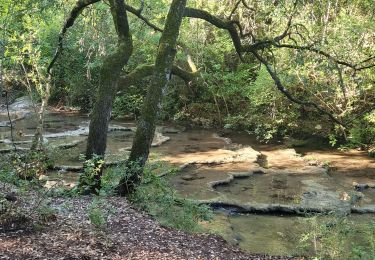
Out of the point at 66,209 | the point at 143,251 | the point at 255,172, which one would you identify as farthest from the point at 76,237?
the point at 255,172

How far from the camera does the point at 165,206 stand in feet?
24.0

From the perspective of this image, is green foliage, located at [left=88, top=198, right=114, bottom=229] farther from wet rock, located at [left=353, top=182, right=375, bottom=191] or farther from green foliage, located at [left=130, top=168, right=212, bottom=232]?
wet rock, located at [left=353, top=182, right=375, bottom=191]

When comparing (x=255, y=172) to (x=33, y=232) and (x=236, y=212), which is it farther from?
(x=33, y=232)

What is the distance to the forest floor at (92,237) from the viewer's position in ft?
15.0

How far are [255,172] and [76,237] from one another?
8953 mm

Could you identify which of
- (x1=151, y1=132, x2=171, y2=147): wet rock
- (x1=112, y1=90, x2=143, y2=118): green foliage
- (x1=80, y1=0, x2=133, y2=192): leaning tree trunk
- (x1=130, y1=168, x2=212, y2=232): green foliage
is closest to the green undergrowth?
(x1=130, y1=168, x2=212, y2=232): green foliage

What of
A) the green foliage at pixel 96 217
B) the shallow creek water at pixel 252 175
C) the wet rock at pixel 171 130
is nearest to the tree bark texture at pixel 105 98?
the green foliage at pixel 96 217

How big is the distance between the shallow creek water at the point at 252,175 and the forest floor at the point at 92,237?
1.96 m

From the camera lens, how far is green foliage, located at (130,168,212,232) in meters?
7.24

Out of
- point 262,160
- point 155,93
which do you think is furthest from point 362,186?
point 155,93

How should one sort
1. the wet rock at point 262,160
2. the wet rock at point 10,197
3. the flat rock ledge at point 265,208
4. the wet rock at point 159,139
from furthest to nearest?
the wet rock at point 159,139, the wet rock at point 262,160, the flat rock ledge at point 265,208, the wet rock at point 10,197

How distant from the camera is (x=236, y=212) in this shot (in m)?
10.1

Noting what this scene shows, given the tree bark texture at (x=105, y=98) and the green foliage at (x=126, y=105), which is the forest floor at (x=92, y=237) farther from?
the green foliage at (x=126, y=105)

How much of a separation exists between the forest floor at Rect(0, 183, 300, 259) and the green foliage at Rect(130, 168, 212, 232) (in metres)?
0.31
